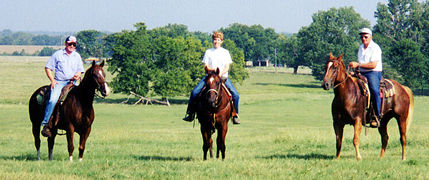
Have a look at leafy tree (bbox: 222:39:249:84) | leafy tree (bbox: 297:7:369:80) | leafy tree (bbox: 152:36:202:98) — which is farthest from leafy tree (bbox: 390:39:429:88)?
leafy tree (bbox: 152:36:202:98)

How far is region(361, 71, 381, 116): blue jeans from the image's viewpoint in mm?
12539

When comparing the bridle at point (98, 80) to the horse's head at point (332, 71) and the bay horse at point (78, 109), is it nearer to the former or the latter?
the bay horse at point (78, 109)

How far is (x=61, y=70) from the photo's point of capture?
12.6 metres

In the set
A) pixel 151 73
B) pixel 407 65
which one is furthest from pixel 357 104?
pixel 407 65

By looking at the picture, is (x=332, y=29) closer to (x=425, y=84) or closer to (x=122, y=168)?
(x=425, y=84)

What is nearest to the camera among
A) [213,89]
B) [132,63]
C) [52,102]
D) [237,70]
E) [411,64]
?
[213,89]

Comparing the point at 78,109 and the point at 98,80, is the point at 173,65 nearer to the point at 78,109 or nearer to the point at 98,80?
the point at 78,109

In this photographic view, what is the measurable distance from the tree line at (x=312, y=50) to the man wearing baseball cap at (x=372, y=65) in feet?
183

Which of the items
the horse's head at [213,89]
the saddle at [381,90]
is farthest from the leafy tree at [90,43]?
the saddle at [381,90]

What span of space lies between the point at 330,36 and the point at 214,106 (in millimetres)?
103366

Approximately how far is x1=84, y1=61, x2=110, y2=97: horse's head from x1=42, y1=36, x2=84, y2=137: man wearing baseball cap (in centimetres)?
89

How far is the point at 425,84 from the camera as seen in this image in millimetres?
87438

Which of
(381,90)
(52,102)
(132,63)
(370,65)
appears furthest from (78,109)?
(132,63)

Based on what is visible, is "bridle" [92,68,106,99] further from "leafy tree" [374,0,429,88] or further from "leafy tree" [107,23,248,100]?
"leafy tree" [374,0,429,88]
